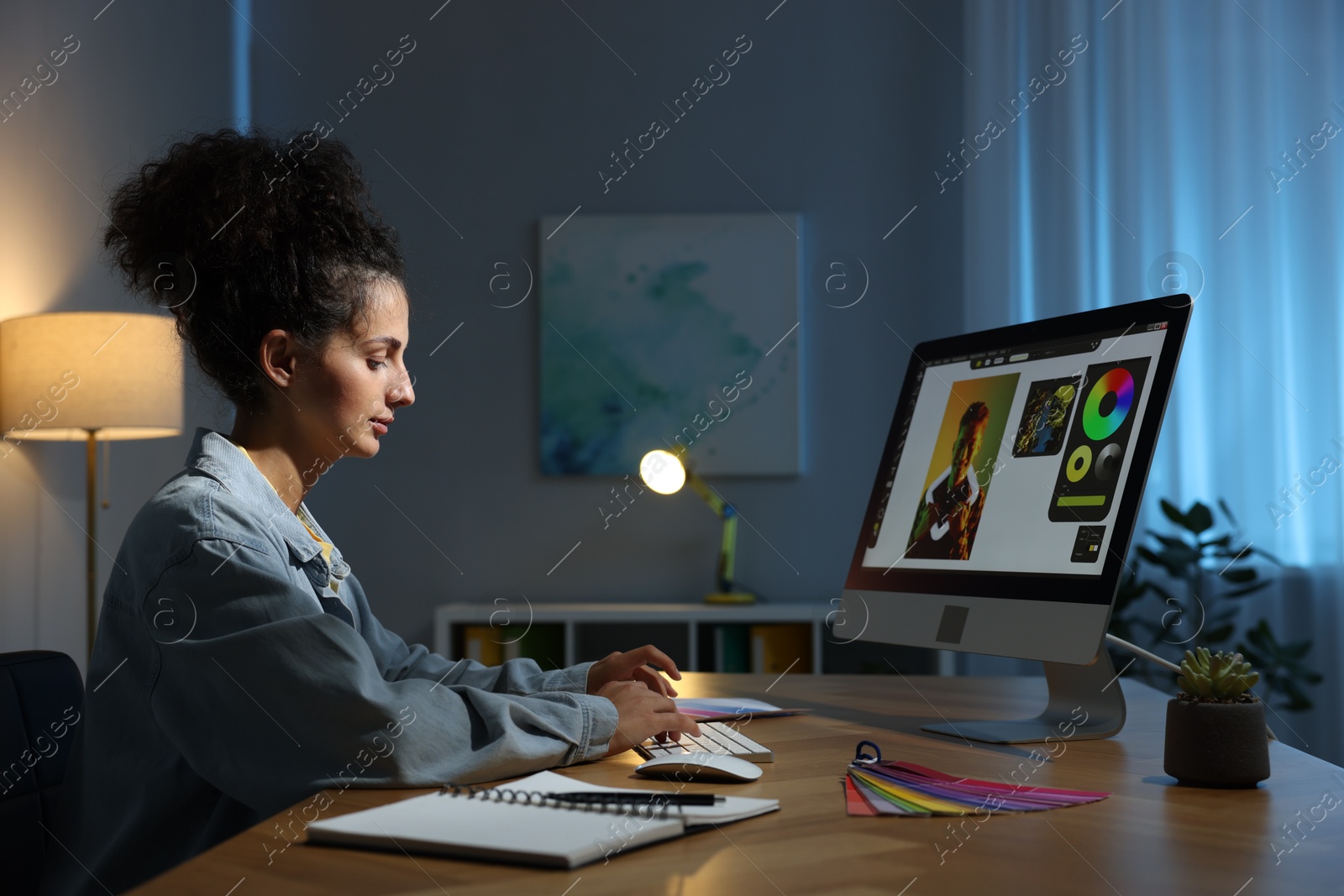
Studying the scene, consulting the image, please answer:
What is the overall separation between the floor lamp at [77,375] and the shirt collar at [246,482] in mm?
1374

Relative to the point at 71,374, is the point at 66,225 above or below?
above

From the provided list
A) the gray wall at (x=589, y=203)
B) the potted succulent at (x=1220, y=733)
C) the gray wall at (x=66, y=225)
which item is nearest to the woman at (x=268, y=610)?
the potted succulent at (x=1220, y=733)

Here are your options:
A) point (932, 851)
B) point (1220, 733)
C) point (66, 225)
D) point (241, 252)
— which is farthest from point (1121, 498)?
point (66, 225)

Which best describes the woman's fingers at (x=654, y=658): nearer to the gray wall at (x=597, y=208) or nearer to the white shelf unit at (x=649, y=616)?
the white shelf unit at (x=649, y=616)

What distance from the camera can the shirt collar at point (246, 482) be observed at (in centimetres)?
106

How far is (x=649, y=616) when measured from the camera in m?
3.15

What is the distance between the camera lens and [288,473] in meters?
1.20

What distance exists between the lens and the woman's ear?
116cm

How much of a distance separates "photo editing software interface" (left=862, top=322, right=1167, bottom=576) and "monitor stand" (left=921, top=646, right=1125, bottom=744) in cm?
15

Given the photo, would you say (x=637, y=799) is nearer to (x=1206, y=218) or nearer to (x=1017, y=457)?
(x=1017, y=457)

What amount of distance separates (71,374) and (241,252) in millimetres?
1482

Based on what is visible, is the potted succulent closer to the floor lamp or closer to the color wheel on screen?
the color wheel on screen

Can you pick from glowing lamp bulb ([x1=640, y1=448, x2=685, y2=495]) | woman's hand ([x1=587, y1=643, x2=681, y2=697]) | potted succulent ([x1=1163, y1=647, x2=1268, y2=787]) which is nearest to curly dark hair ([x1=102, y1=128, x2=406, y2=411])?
woman's hand ([x1=587, y1=643, x2=681, y2=697])

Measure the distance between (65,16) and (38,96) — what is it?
28 cm
